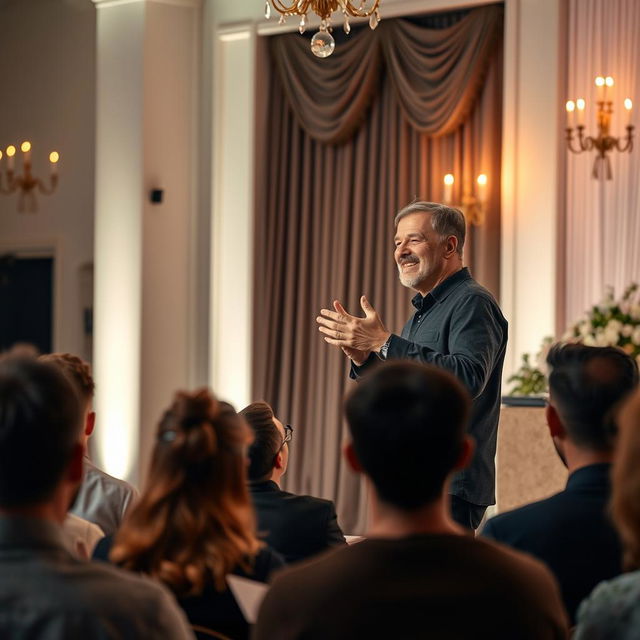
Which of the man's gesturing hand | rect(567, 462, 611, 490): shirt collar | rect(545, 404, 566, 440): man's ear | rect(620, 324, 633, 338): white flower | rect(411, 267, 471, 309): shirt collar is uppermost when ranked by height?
rect(411, 267, 471, 309): shirt collar

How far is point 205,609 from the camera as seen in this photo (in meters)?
1.88

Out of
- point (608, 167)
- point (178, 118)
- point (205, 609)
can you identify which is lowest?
point (205, 609)

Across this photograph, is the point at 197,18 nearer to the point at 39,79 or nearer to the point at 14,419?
the point at 39,79

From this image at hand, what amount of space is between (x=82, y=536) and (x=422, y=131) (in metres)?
4.96

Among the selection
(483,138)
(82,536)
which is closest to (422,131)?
(483,138)

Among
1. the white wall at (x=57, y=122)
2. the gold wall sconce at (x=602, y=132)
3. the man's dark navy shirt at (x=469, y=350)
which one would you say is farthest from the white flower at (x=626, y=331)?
the white wall at (x=57, y=122)

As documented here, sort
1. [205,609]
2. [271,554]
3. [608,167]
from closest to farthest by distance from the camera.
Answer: [205,609], [271,554], [608,167]

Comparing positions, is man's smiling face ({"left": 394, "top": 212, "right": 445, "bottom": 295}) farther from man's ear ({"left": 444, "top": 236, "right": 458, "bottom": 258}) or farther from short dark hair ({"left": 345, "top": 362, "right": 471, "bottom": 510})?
short dark hair ({"left": 345, "top": 362, "right": 471, "bottom": 510})

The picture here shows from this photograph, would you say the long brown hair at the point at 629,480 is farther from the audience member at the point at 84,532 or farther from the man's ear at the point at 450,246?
the man's ear at the point at 450,246

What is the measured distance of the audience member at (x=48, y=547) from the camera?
143 cm

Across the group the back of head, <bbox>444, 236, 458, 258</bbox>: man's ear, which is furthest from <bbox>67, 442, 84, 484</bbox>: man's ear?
<bbox>444, 236, 458, 258</bbox>: man's ear

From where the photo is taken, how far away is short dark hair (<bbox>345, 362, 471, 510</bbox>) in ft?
5.06

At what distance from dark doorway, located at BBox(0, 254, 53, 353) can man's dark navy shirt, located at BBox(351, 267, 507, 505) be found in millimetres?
5734

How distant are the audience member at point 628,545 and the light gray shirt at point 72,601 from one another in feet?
1.80
